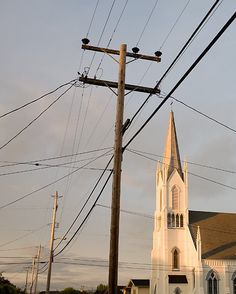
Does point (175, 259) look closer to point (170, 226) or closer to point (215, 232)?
point (170, 226)

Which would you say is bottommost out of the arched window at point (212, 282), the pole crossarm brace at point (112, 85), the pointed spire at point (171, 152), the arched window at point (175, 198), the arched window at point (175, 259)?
the arched window at point (212, 282)

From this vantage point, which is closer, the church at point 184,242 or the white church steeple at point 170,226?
the church at point 184,242

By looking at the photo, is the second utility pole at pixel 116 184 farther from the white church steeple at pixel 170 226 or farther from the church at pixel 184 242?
the church at pixel 184 242

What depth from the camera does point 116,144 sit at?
14.0 m

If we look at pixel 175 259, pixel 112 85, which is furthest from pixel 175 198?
pixel 112 85

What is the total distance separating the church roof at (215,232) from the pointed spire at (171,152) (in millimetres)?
6624

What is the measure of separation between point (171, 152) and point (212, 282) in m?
18.0

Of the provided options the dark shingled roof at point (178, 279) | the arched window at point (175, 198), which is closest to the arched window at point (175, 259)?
the dark shingled roof at point (178, 279)

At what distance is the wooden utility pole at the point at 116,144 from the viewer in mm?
12324

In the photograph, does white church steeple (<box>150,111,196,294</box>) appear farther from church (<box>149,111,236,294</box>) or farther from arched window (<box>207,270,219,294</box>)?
arched window (<box>207,270,219,294</box>)

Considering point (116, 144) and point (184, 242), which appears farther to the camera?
point (184, 242)

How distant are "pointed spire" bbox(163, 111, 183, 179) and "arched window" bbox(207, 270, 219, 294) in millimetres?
13413

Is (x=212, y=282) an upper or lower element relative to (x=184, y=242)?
lower

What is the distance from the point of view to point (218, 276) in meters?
51.9
